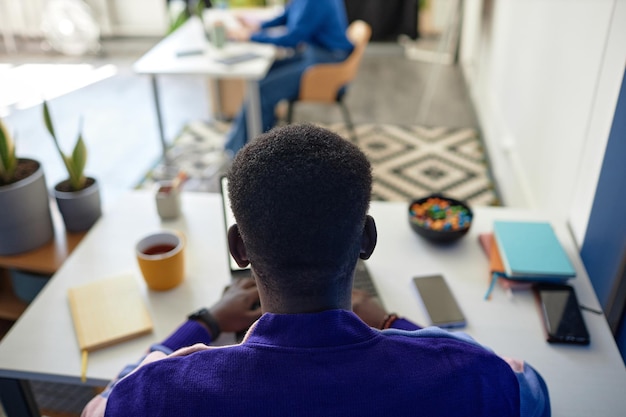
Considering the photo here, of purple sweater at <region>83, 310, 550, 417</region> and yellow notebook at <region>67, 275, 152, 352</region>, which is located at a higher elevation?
purple sweater at <region>83, 310, 550, 417</region>

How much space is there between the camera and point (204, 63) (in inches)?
119

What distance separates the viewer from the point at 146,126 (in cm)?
401

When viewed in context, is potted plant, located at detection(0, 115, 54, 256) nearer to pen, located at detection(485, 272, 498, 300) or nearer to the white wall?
pen, located at detection(485, 272, 498, 300)

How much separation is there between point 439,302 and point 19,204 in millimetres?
1132

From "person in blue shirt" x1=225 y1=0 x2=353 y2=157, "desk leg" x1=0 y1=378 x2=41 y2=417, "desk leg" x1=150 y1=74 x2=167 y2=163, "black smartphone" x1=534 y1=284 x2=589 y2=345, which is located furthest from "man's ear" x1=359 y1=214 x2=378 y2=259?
"person in blue shirt" x1=225 y1=0 x2=353 y2=157

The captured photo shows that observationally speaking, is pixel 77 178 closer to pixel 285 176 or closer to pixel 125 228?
pixel 125 228

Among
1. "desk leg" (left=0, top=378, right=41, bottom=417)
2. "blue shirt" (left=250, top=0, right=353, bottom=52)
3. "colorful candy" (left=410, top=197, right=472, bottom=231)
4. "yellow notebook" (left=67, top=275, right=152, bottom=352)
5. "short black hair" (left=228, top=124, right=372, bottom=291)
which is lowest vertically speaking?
"desk leg" (left=0, top=378, right=41, bottom=417)

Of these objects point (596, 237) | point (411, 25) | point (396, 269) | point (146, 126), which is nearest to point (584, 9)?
point (596, 237)

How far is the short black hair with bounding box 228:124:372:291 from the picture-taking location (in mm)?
759

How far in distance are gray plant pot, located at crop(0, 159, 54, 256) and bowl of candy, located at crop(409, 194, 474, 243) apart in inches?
40.7

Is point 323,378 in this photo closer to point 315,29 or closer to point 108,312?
point 108,312

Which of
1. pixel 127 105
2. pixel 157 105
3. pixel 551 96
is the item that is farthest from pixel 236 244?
pixel 127 105

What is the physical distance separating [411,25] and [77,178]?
4.42 m

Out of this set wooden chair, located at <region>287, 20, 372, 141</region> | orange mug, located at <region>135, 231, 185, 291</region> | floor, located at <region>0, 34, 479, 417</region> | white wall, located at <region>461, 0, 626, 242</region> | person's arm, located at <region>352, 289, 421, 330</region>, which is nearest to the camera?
person's arm, located at <region>352, 289, 421, 330</region>
